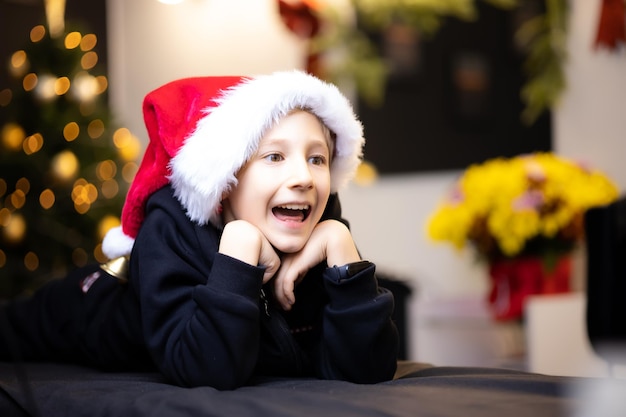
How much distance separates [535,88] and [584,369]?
108cm

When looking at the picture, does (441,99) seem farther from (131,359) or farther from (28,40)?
(131,359)

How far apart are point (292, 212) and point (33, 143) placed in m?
2.42

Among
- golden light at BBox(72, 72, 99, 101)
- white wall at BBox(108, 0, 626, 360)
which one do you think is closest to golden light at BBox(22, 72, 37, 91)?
golden light at BBox(72, 72, 99, 101)

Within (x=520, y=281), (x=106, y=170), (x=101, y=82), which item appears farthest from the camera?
(x=101, y=82)

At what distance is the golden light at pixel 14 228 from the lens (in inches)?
125

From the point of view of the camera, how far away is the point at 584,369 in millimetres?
2379

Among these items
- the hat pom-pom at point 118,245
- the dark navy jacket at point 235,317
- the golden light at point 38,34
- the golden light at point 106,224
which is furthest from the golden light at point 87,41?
the dark navy jacket at point 235,317

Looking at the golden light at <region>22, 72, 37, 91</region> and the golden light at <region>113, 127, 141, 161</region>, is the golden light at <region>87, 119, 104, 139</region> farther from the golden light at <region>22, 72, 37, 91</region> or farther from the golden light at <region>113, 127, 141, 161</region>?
the golden light at <region>22, 72, 37, 91</region>

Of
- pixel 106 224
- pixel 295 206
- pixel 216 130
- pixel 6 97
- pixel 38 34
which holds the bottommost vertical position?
pixel 106 224

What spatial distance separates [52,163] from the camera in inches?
128

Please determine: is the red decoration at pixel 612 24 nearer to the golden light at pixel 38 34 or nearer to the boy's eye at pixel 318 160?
the boy's eye at pixel 318 160

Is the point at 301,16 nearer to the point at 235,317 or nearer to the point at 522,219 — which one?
the point at 522,219

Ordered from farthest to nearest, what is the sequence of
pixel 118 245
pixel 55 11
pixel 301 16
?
pixel 55 11 < pixel 301 16 < pixel 118 245

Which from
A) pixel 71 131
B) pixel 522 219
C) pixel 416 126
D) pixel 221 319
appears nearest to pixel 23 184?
pixel 71 131
